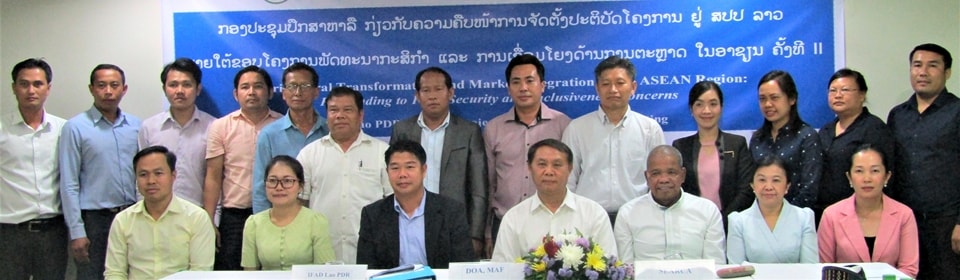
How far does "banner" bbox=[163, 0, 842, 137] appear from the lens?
4293mm

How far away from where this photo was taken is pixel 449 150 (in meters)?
3.94

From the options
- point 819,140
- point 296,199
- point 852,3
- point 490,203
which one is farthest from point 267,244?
point 852,3

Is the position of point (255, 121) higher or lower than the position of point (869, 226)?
higher

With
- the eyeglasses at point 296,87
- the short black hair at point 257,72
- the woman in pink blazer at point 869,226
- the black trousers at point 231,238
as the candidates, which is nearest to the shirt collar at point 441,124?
the eyeglasses at point 296,87

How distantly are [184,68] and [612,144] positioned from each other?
88.2 inches

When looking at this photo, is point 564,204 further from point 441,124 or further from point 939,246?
point 939,246

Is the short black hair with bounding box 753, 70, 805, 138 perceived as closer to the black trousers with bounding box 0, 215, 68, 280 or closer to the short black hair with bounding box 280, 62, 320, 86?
the short black hair with bounding box 280, 62, 320, 86

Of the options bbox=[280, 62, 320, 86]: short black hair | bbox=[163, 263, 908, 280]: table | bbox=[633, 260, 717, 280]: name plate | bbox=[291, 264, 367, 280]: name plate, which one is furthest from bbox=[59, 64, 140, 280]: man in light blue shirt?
bbox=[633, 260, 717, 280]: name plate

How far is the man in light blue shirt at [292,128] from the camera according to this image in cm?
389

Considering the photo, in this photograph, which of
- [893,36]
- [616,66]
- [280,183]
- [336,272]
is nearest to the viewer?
[336,272]

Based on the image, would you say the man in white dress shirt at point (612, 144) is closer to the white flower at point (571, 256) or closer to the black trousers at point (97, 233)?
the white flower at point (571, 256)

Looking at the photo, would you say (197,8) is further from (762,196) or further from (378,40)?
(762,196)

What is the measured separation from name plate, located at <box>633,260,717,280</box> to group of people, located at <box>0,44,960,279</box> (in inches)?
22.8

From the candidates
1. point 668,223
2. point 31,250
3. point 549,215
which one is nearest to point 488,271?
point 549,215
